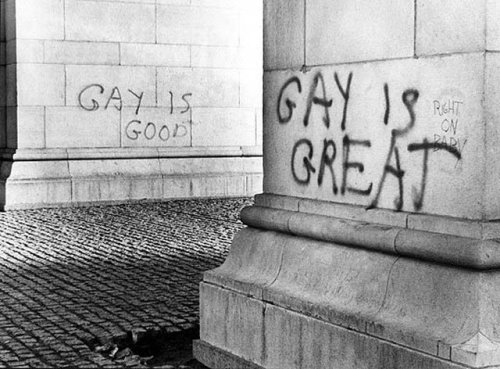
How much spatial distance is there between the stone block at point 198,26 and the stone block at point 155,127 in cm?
134

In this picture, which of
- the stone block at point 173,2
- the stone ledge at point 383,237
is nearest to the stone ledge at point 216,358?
the stone ledge at point 383,237

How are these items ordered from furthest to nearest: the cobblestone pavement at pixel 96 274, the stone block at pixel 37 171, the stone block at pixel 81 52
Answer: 1. the stone block at pixel 81 52
2. the stone block at pixel 37 171
3. the cobblestone pavement at pixel 96 274

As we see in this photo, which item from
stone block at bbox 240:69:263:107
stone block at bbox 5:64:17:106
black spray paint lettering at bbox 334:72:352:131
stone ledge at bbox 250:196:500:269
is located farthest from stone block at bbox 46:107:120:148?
black spray paint lettering at bbox 334:72:352:131

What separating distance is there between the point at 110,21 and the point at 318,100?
40.0 feet

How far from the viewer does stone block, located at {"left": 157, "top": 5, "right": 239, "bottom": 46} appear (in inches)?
741

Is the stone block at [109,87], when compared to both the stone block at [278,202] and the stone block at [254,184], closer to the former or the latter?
the stone block at [254,184]

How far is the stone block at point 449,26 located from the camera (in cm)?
524

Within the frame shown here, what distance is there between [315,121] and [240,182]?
41.7 ft

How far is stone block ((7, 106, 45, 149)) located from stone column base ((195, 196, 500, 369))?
1093 centimetres

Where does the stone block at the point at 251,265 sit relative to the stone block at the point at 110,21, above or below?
below

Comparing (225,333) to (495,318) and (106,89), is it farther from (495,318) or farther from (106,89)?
(106,89)

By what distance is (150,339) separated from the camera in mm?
7973

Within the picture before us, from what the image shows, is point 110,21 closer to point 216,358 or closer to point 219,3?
point 219,3

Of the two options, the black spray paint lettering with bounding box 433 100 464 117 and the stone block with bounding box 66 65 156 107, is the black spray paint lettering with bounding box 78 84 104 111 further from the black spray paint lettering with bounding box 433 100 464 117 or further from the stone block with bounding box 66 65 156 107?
the black spray paint lettering with bounding box 433 100 464 117
